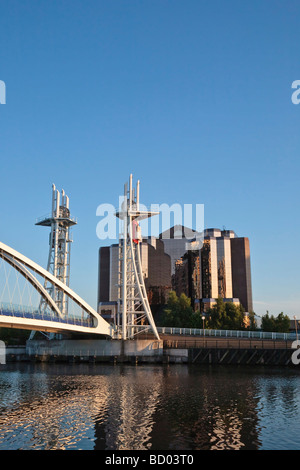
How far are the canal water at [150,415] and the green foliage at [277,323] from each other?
2034 inches

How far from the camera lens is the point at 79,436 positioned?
20.4 meters

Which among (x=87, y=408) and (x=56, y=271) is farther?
(x=56, y=271)

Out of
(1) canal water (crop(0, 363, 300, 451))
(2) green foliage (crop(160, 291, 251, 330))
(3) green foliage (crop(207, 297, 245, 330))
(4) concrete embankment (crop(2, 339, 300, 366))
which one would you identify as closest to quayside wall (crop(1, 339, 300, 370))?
(4) concrete embankment (crop(2, 339, 300, 366))

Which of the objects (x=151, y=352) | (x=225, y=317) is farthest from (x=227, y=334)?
(x=151, y=352)

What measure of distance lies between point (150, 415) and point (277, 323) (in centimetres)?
7350

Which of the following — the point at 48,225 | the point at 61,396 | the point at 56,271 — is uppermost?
the point at 48,225

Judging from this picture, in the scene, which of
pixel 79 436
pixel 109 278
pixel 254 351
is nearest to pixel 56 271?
pixel 254 351

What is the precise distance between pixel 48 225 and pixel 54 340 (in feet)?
75.7

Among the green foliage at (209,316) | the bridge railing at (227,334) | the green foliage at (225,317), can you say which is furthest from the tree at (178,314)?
the bridge railing at (227,334)

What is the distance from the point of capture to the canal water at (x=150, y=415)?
19.3 meters

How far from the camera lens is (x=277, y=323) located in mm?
92750

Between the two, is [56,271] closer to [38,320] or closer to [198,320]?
[38,320]

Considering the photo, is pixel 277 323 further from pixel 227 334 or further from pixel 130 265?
pixel 130 265

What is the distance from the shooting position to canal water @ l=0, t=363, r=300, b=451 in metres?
19.3
